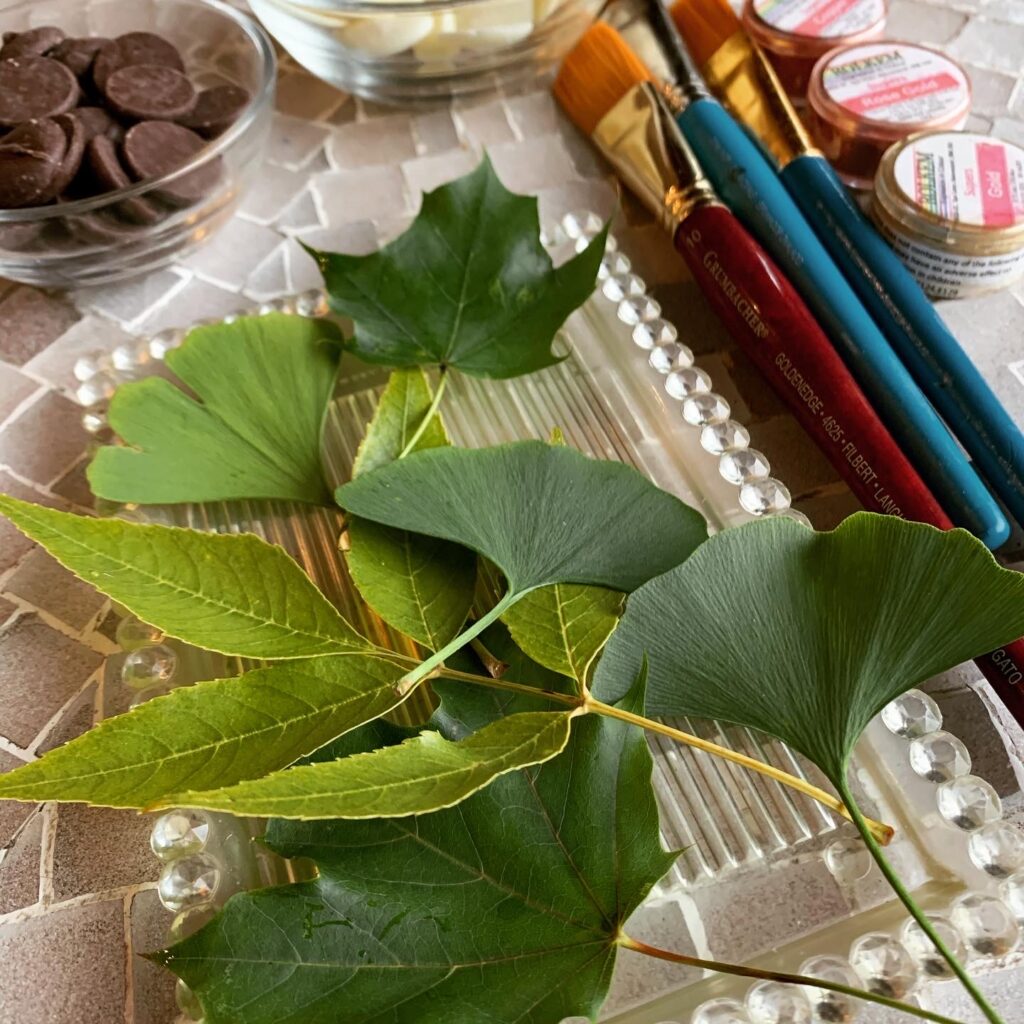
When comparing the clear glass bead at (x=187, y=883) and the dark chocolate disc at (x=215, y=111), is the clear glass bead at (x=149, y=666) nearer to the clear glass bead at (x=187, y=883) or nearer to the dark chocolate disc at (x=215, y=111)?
the clear glass bead at (x=187, y=883)

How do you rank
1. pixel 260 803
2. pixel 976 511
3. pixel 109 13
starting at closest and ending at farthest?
1. pixel 260 803
2. pixel 976 511
3. pixel 109 13

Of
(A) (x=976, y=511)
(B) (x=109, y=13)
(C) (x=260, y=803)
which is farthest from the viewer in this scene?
(B) (x=109, y=13)

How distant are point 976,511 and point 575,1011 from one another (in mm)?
170

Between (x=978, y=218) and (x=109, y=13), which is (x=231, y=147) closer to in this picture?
(x=109, y=13)

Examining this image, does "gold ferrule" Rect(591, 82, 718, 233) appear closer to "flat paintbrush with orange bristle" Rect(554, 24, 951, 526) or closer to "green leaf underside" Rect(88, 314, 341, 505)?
"flat paintbrush with orange bristle" Rect(554, 24, 951, 526)

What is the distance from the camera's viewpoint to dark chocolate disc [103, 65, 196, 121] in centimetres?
36

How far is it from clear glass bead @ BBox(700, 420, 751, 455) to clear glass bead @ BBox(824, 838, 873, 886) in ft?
0.36

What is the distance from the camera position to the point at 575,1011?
0.18m

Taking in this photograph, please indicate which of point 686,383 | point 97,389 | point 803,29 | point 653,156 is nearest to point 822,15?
point 803,29

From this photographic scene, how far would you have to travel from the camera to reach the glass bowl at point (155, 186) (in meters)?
0.33

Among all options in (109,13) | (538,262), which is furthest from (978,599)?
(109,13)

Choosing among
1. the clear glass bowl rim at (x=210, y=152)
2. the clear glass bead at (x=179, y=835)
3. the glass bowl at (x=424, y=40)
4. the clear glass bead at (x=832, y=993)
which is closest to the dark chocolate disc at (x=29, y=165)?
the clear glass bowl rim at (x=210, y=152)

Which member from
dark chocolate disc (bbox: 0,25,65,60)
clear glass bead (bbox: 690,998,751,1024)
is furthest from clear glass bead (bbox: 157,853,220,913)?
dark chocolate disc (bbox: 0,25,65,60)

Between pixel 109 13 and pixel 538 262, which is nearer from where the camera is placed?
pixel 538 262
